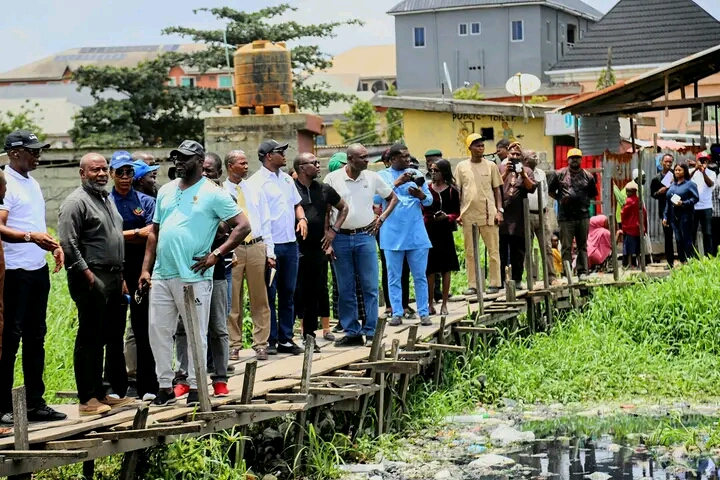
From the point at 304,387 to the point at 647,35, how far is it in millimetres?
32366

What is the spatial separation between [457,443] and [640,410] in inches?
95.1

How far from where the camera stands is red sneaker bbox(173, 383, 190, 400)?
909 centimetres

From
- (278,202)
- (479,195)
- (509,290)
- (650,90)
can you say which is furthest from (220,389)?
(650,90)

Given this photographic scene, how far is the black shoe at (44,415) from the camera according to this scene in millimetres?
8227

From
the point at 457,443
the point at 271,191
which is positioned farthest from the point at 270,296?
the point at 457,443

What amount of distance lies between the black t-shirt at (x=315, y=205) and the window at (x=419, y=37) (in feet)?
170

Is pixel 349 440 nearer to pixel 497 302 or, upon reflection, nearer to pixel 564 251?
pixel 497 302

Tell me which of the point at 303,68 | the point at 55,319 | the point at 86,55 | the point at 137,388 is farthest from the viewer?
the point at 86,55

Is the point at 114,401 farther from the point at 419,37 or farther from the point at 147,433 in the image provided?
the point at 419,37

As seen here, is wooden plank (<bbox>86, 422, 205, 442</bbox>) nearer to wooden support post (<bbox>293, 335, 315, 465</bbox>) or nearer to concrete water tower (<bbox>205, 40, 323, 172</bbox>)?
wooden support post (<bbox>293, 335, 315, 465</bbox>)

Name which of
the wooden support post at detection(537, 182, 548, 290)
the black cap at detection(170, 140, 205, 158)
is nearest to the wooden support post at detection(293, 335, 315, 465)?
the black cap at detection(170, 140, 205, 158)

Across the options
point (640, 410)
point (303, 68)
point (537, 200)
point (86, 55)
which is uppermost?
point (86, 55)

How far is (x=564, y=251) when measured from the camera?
16719 mm

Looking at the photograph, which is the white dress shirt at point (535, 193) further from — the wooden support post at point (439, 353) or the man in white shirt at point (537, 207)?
the wooden support post at point (439, 353)
